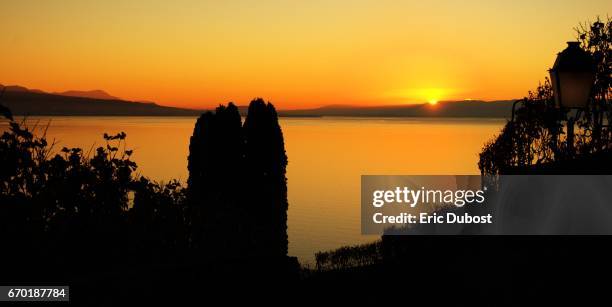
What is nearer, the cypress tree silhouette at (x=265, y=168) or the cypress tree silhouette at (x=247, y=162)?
the cypress tree silhouette at (x=247, y=162)

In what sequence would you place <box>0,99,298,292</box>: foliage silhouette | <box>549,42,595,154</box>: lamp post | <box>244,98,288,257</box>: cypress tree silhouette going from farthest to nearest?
<box>244,98,288,257</box>: cypress tree silhouette → <box>549,42,595,154</box>: lamp post → <box>0,99,298,292</box>: foliage silhouette

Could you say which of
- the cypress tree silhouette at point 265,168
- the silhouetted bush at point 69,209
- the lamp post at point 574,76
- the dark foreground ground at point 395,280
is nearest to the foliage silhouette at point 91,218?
the silhouetted bush at point 69,209

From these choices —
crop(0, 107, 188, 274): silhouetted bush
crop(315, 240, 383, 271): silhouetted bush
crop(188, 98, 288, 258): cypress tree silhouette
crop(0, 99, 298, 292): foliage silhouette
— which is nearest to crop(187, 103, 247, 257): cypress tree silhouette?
crop(188, 98, 288, 258): cypress tree silhouette

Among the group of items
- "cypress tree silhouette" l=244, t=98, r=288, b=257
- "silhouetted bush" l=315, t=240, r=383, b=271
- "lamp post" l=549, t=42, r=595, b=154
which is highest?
"lamp post" l=549, t=42, r=595, b=154

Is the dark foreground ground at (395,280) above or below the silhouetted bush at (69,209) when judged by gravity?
below

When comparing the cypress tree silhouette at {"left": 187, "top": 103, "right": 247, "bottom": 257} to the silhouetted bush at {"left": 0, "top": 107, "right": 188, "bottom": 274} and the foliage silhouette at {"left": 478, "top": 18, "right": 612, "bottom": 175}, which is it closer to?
the foliage silhouette at {"left": 478, "top": 18, "right": 612, "bottom": 175}

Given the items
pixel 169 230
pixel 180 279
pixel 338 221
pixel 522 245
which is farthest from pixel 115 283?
pixel 338 221

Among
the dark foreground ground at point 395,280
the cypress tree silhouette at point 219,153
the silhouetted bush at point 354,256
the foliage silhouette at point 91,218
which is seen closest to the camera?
the dark foreground ground at point 395,280

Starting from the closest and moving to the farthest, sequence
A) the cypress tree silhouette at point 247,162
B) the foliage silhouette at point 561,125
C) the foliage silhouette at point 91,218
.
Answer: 1. the foliage silhouette at point 91,218
2. the foliage silhouette at point 561,125
3. the cypress tree silhouette at point 247,162

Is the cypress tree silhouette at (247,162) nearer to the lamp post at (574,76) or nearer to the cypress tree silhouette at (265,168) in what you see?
the cypress tree silhouette at (265,168)

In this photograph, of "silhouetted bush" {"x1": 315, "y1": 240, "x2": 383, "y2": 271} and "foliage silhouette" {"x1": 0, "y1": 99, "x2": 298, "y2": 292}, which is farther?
"silhouetted bush" {"x1": 315, "y1": 240, "x2": 383, "y2": 271}

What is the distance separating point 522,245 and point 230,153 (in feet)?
122

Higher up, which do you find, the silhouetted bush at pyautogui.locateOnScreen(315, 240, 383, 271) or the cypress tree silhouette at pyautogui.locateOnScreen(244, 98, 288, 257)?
the cypress tree silhouette at pyautogui.locateOnScreen(244, 98, 288, 257)

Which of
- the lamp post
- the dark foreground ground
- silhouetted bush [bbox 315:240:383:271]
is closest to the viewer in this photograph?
the dark foreground ground
